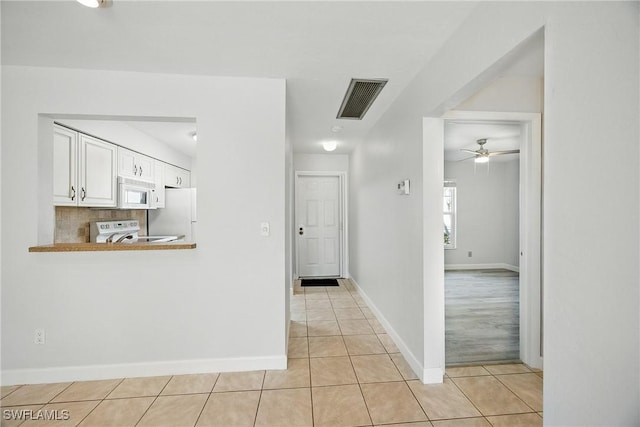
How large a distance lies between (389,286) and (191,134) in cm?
324

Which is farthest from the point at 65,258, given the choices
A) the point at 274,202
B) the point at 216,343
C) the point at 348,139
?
the point at 348,139

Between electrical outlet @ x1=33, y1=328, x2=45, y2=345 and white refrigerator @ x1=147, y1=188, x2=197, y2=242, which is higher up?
white refrigerator @ x1=147, y1=188, x2=197, y2=242

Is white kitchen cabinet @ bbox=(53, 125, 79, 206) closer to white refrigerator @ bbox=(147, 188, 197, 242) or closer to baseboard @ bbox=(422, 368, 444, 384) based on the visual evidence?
white refrigerator @ bbox=(147, 188, 197, 242)

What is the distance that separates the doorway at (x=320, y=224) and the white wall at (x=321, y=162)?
0.12 metres

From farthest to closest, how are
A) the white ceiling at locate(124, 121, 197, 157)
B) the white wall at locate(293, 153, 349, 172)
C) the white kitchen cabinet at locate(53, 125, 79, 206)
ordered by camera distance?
1. the white wall at locate(293, 153, 349, 172)
2. the white ceiling at locate(124, 121, 197, 157)
3. the white kitchen cabinet at locate(53, 125, 79, 206)

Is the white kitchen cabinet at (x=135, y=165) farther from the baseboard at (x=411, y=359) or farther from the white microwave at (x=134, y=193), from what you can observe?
the baseboard at (x=411, y=359)

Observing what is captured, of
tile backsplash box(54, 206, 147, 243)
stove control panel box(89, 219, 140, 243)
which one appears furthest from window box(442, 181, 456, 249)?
tile backsplash box(54, 206, 147, 243)

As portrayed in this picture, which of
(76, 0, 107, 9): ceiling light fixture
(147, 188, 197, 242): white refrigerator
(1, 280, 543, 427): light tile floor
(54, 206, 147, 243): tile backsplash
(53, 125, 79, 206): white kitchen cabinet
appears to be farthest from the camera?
(147, 188, 197, 242): white refrigerator

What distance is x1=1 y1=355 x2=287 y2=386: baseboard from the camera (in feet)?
6.96

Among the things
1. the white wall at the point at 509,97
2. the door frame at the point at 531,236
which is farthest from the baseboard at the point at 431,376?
the white wall at the point at 509,97

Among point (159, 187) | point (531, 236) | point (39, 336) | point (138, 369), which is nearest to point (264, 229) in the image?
point (138, 369)

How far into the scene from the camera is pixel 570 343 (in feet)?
3.25

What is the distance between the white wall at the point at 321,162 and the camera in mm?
5199

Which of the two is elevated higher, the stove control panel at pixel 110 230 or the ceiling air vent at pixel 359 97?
the ceiling air vent at pixel 359 97
